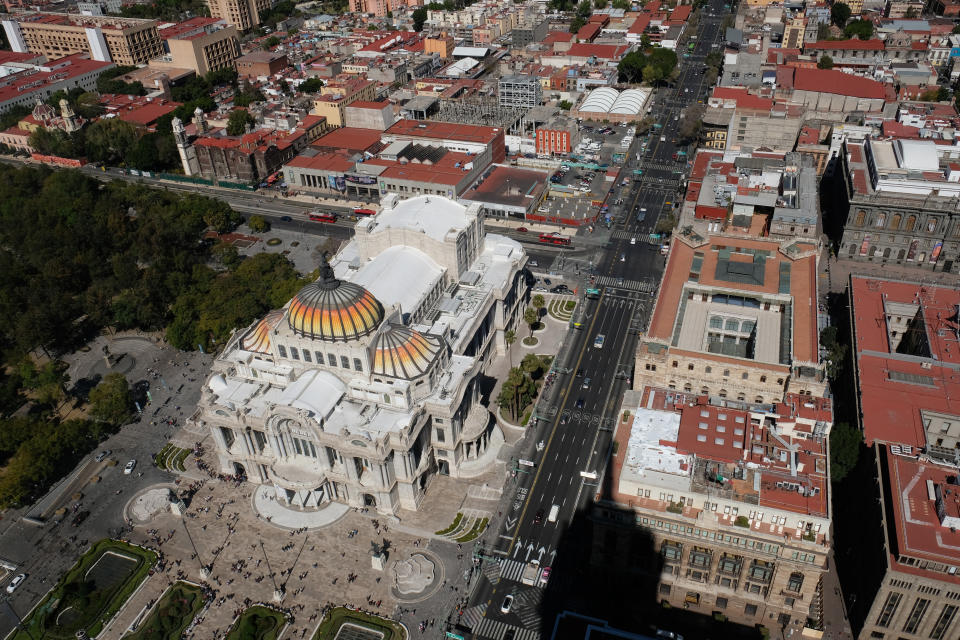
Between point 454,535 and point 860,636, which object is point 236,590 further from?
point 860,636

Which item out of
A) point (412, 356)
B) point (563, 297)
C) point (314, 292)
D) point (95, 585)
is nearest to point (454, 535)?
point (412, 356)

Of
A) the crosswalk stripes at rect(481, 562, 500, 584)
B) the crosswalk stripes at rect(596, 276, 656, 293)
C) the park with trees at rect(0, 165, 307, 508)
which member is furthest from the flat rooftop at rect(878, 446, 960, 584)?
the park with trees at rect(0, 165, 307, 508)

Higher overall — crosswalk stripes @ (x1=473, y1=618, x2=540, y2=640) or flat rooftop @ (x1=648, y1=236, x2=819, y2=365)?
flat rooftop @ (x1=648, y1=236, x2=819, y2=365)

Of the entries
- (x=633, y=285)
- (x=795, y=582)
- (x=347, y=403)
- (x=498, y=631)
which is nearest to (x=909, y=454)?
(x=795, y=582)

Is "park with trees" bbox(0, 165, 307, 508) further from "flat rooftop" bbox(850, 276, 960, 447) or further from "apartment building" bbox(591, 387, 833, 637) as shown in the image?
"flat rooftop" bbox(850, 276, 960, 447)

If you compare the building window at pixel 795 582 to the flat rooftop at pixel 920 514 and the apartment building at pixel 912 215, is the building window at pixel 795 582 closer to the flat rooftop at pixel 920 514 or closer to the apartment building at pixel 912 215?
the flat rooftop at pixel 920 514

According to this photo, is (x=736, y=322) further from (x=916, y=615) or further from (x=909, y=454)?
(x=916, y=615)

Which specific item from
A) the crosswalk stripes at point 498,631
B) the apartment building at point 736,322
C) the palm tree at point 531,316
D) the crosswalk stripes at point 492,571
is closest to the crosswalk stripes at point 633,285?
the apartment building at point 736,322
